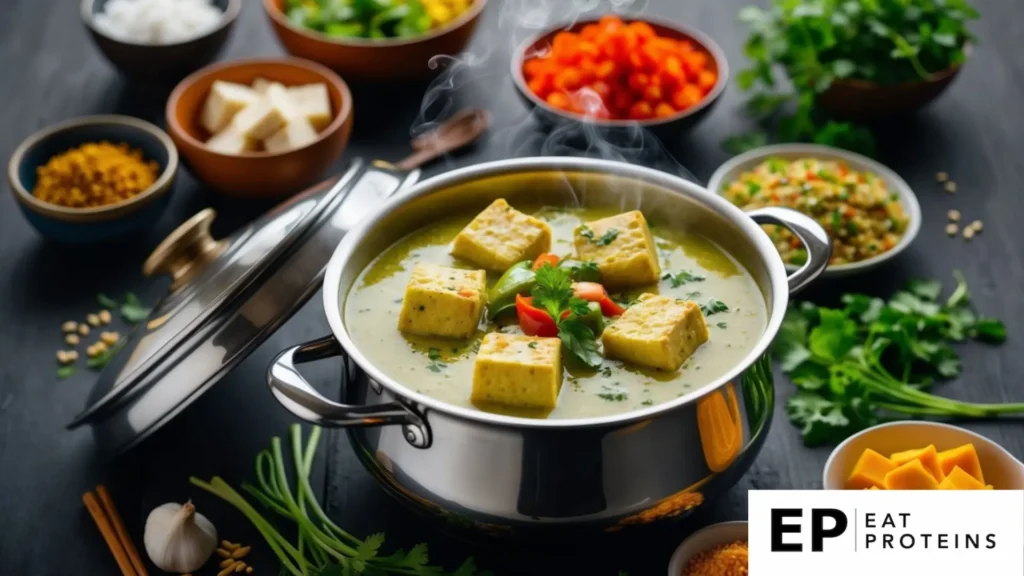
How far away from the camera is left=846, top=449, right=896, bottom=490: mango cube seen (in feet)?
8.33

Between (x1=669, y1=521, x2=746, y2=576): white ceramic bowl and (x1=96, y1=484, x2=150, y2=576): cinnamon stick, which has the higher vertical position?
(x1=669, y1=521, x2=746, y2=576): white ceramic bowl

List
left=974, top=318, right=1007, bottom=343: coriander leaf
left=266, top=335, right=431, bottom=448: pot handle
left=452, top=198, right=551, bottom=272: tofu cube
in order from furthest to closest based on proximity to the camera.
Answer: left=974, top=318, right=1007, bottom=343: coriander leaf
left=452, top=198, right=551, bottom=272: tofu cube
left=266, top=335, right=431, bottom=448: pot handle

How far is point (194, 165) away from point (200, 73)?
1.23 ft

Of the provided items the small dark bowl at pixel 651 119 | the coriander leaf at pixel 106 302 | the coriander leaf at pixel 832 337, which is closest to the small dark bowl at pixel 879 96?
the small dark bowl at pixel 651 119

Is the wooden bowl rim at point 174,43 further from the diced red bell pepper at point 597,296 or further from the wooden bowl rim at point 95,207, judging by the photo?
the diced red bell pepper at point 597,296

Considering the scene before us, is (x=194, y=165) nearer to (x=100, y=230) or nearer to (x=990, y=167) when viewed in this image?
(x=100, y=230)

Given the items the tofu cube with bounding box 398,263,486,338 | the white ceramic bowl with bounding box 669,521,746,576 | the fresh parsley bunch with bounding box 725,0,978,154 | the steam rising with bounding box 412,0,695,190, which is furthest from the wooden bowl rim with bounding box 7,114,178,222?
the white ceramic bowl with bounding box 669,521,746,576

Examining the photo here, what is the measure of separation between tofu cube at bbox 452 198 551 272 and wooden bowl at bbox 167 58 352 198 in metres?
1.02

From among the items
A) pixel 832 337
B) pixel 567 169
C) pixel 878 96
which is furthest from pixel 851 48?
pixel 567 169

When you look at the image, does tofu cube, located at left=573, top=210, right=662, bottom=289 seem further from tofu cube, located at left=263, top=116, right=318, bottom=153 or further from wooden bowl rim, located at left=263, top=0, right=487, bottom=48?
wooden bowl rim, located at left=263, top=0, right=487, bottom=48

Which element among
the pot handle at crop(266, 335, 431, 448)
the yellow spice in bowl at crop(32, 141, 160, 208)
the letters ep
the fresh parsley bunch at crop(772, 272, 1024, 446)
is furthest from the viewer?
the yellow spice in bowl at crop(32, 141, 160, 208)

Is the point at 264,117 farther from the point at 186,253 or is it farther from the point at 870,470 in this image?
the point at 870,470

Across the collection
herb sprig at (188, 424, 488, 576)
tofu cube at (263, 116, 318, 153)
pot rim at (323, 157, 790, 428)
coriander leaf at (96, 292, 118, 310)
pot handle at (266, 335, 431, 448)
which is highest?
pot rim at (323, 157, 790, 428)

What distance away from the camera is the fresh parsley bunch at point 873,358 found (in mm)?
2906
